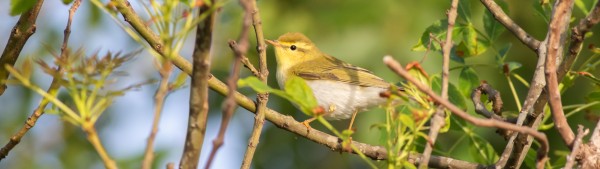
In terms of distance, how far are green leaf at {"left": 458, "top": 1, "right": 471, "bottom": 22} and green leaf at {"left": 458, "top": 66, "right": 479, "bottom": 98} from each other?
0.67 ft

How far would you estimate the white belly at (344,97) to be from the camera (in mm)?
4621

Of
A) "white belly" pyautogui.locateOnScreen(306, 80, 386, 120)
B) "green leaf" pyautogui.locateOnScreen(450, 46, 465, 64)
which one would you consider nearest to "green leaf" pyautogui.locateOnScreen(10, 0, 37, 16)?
"green leaf" pyautogui.locateOnScreen(450, 46, 465, 64)

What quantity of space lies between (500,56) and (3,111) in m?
3.34

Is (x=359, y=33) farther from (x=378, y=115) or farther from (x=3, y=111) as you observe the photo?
(x=3, y=111)

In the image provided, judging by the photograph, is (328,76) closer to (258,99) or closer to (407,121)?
(258,99)

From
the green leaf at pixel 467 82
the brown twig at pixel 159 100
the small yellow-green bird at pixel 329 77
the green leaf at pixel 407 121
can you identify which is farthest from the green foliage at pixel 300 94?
the small yellow-green bird at pixel 329 77

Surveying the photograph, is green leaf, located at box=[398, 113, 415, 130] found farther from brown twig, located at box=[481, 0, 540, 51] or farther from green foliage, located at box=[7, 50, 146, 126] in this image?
brown twig, located at box=[481, 0, 540, 51]

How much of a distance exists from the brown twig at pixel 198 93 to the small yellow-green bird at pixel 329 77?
283 cm

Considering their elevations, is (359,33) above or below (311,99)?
above

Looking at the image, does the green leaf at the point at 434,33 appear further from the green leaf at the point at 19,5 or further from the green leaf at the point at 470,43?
the green leaf at the point at 19,5

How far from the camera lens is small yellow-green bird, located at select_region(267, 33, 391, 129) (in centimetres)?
465

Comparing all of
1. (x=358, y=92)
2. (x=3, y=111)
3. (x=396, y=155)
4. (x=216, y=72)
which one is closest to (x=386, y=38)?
(x=358, y=92)

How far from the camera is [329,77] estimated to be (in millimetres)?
4969

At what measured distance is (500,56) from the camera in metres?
3.21
